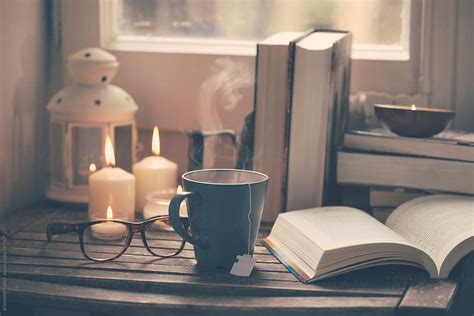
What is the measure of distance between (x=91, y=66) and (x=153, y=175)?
0.19 metres

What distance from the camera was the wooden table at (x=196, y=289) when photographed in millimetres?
743

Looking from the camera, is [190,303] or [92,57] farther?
[92,57]

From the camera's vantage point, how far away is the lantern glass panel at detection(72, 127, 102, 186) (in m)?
1.13

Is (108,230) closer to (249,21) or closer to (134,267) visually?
(134,267)

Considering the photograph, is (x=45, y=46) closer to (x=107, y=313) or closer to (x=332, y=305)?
(x=107, y=313)

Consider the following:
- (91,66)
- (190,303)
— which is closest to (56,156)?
(91,66)

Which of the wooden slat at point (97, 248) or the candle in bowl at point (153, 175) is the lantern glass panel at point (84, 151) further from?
the wooden slat at point (97, 248)

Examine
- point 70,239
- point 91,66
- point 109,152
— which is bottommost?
point 70,239

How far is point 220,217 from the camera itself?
0.82 meters

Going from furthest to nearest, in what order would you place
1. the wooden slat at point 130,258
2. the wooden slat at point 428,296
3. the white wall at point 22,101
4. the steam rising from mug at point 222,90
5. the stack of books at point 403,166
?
the steam rising from mug at point 222,90 → the white wall at point 22,101 → the stack of books at point 403,166 → the wooden slat at point 130,258 → the wooden slat at point 428,296

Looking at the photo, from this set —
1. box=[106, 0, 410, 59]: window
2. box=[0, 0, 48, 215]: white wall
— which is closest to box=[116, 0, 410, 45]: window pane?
box=[106, 0, 410, 59]: window

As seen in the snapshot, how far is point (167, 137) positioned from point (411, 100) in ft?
1.33

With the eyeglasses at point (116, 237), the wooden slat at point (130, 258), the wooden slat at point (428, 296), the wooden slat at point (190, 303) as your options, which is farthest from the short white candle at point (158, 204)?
the wooden slat at point (428, 296)

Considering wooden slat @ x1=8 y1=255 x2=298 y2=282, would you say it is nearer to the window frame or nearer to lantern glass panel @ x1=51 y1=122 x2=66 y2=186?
lantern glass panel @ x1=51 y1=122 x2=66 y2=186
